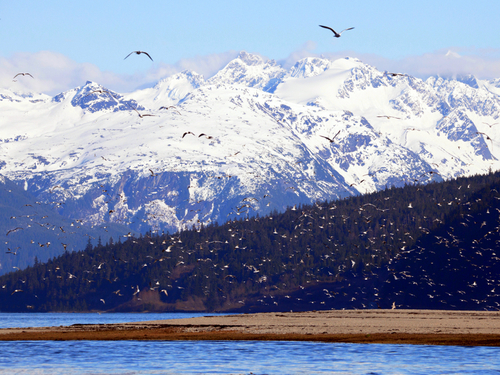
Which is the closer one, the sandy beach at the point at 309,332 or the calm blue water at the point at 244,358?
the calm blue water at the point at 244,358

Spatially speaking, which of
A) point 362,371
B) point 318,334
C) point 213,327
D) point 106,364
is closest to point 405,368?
point 362,371

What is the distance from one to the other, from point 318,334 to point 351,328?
369 inches

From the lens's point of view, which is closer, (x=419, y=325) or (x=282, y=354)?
(x=282, y=354)

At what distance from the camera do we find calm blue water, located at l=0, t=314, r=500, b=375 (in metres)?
70.1

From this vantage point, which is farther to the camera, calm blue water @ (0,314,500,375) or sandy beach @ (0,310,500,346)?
sandy beach @ (0,310,500,346)

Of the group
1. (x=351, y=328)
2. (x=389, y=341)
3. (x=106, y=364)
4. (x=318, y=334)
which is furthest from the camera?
(x=351, y=328)

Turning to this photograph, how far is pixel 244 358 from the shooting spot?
7900 centimetres

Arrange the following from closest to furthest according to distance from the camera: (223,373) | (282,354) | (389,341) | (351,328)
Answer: (223,373) < (282,354) < (389,341) < (351,328)

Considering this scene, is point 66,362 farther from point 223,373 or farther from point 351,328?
→ point 351,328

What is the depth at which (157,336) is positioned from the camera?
106688 mm

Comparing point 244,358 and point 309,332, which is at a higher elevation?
point 244,358

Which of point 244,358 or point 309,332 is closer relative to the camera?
point 244,358

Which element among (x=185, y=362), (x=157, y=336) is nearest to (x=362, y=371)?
(x=185, y=362)

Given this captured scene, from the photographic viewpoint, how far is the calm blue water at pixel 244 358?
230 ft
